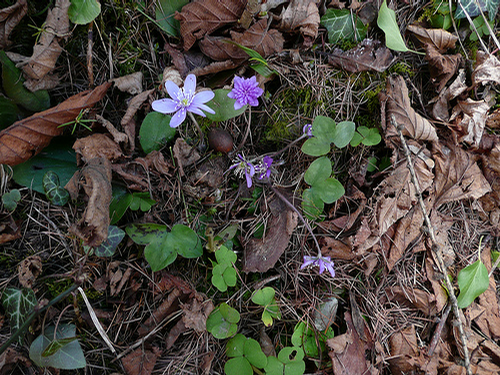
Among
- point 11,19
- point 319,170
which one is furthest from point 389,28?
point 11,19

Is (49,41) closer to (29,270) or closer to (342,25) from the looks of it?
(29,270)

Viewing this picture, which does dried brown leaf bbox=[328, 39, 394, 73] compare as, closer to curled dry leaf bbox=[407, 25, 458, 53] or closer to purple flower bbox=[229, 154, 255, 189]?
curled dry leaf bbox=[407, 25, 458, 53]

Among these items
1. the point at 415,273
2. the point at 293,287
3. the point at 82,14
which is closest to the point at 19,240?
the point at 82,14

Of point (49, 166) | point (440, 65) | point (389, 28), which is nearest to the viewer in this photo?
point (49, 166)

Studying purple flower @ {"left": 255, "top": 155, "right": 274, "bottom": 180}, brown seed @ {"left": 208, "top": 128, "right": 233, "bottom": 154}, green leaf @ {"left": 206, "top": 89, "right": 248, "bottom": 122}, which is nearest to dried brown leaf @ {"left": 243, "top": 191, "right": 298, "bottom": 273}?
purple flower @ {"left": 255, "top": 155, "right": 274, "bottom": 180}

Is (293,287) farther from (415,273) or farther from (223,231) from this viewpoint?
(415,273)

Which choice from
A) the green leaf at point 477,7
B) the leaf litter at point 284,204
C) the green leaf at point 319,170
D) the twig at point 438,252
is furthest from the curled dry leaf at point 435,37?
the green leaf at point 319,170

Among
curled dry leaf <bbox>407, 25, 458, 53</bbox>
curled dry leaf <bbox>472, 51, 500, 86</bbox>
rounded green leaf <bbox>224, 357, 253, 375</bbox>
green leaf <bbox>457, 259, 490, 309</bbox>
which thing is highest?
curled dry leaf <bbox>407, 25, 458, 53</bbox>
